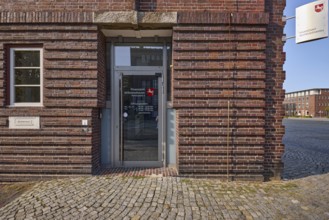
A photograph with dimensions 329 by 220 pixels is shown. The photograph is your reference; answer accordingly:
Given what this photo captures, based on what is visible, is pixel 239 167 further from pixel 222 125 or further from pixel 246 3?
pixel 246 3

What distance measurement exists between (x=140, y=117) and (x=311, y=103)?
99075mm

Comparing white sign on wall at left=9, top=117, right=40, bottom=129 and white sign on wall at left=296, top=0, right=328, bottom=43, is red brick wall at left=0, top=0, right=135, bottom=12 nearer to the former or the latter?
white sign on wall at left=9, top=117, right=40, bottom=129

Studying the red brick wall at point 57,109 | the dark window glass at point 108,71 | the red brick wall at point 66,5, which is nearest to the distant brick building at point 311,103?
the dark window glass at point 108,71

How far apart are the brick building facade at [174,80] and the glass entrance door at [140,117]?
108 centimetres

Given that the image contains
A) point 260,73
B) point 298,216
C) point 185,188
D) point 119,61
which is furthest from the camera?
point 119,61

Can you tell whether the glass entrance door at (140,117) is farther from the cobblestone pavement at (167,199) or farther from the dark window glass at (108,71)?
the cobblestone pavement at (167,199)

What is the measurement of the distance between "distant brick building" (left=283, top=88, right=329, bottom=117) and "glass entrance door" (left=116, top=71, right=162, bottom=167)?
96.5 meters

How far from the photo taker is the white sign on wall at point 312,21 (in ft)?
19.0

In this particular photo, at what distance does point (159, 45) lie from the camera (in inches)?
277

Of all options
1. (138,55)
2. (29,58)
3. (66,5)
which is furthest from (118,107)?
(66,5)

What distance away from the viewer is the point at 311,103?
9000 centimetres

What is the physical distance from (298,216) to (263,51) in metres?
3.67

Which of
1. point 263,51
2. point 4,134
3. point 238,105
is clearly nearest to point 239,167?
point 238,105

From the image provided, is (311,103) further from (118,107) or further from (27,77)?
(27,77)
